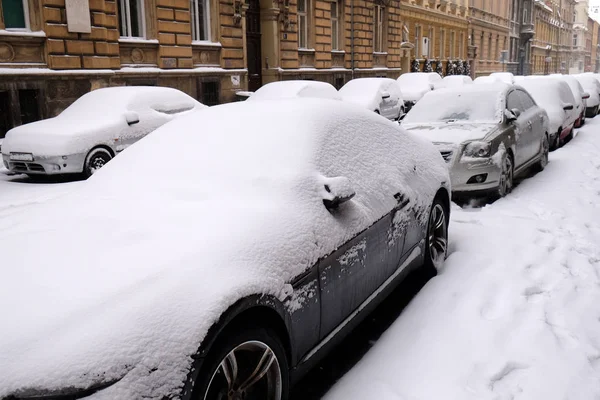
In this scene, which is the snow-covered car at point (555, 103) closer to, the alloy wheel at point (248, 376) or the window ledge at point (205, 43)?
the alloy wheel at point (248, 376)

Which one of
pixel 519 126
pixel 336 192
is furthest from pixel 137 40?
pixel 336 192

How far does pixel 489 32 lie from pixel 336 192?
5088 cm

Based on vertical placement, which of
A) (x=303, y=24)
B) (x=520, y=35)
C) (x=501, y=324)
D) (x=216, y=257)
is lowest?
(x=501, y=324)

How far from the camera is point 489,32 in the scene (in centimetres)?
4875

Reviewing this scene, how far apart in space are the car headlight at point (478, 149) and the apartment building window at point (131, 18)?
1236 centimetres

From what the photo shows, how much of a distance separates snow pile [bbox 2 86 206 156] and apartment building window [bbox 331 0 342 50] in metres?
15.7

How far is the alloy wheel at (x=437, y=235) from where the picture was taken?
441 cm

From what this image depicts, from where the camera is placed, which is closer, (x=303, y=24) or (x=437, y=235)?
(x=437, y=235)

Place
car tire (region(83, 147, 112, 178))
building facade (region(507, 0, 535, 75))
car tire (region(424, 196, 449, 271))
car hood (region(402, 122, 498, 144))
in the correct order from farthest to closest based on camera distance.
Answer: building facade (region(507, 0, 535, 75)) → car tire (region(83, 147, 112, 178)) → car hood (region(402, 122, 498, 144)) → car tire (region(424, 196, 449, 271))

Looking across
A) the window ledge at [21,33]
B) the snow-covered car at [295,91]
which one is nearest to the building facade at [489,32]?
the snow-covered car at [295,91]

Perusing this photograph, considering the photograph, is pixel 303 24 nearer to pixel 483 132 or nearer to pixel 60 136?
pixel 60 136

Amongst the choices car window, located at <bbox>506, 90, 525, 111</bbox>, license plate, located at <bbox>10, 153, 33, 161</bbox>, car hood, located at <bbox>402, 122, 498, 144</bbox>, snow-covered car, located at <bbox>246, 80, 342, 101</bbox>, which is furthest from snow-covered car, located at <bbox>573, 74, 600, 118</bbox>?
license plate, located at <bbox>10, 153, 33, 161</bbox>

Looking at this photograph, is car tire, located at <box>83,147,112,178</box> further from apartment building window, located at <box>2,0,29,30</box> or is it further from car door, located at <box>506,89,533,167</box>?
car door, located at <box>506,89,533,167</box>

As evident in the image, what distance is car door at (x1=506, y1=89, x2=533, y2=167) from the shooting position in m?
7.42
